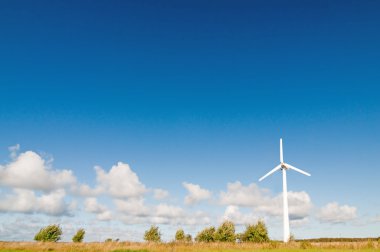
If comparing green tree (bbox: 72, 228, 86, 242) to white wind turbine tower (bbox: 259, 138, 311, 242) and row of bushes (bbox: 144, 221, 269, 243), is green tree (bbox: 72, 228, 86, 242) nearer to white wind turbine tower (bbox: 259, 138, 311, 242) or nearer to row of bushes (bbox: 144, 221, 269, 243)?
row of bushes (bbox: 144, 221, 269, 243)

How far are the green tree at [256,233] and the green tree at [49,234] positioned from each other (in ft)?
184

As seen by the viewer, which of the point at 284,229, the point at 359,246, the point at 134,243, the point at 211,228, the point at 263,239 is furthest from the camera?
the point at 211,228

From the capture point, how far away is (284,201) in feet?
252

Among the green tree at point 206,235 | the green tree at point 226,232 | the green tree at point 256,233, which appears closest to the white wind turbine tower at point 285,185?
the green tree at point 256,233

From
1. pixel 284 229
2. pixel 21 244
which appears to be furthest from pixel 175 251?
pixel 284 229

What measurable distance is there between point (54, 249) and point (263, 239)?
59661 mm

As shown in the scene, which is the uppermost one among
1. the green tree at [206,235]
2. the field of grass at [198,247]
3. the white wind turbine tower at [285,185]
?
the white wind turbine tower at [285,185]

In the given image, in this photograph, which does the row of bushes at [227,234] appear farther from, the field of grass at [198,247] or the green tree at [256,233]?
the field of grass at [198,247]

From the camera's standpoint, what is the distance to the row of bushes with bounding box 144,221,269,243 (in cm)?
9406

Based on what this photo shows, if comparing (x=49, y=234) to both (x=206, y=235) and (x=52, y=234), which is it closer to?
(x=52, y=234)

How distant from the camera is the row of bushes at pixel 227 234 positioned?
94.1 meters

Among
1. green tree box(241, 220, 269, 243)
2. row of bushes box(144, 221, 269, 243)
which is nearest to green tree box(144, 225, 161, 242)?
row of bushes box(144, 221, 269, 243)

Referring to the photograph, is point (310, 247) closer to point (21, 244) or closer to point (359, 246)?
point (359, 246)

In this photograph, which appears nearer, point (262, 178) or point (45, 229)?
point (262, 178)
